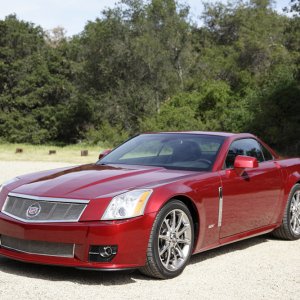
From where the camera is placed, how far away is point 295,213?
8.13m

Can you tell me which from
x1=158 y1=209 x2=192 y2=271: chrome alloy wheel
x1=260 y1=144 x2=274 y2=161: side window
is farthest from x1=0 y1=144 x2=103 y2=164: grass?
x1=158 y1=209 x2=192 y2=271: chrome alloy wheel

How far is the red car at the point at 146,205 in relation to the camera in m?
5.30

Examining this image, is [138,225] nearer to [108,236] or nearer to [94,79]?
[108,236]

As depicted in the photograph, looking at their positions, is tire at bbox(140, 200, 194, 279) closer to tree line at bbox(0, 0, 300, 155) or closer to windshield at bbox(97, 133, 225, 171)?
windshield at bbox(97, 133, 225, 171)

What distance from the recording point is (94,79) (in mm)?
62531

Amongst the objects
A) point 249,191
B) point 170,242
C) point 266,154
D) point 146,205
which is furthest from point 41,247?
point 266,154

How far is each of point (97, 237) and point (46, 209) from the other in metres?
0.58

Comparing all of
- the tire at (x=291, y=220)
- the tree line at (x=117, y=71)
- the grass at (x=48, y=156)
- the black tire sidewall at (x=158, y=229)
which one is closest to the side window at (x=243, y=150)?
the tire at (x=291, y=220)

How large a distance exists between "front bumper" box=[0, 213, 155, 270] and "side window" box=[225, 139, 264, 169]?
182 cm

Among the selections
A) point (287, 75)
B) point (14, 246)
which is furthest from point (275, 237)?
point (287, 75)

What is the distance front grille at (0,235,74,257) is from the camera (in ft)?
17.5

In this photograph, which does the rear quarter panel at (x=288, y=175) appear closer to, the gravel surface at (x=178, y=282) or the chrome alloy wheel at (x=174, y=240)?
the gravel surface at (x=178, y=282)

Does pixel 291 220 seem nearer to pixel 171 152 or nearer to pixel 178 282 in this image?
pixel 171 152

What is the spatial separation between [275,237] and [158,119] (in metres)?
43.4
